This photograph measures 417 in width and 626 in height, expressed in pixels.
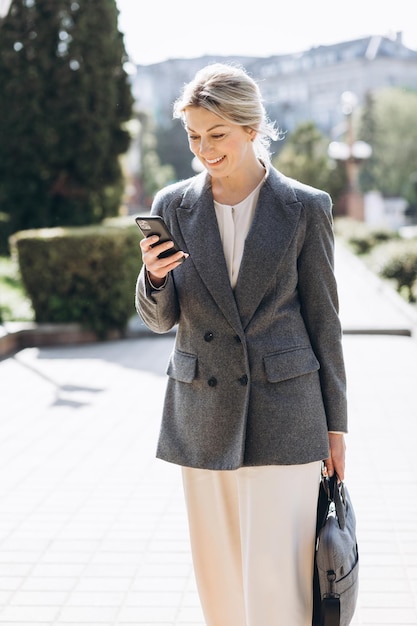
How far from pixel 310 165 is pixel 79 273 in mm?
31988

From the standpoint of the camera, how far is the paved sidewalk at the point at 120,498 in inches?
146

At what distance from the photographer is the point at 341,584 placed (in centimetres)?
238

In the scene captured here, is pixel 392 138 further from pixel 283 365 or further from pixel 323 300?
pixel 283 365

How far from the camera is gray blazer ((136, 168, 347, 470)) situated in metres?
2.45

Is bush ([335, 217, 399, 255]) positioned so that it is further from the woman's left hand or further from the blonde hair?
the blonde hair

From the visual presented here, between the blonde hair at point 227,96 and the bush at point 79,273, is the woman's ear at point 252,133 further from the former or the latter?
the bush at point 79,273

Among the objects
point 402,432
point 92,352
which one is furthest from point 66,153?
point 402,432

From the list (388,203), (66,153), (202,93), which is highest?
(202,93)

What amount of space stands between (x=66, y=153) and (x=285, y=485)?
37.9ft

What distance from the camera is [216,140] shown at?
2.37 meters

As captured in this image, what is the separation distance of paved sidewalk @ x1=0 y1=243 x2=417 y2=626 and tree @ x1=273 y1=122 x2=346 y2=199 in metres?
32.3

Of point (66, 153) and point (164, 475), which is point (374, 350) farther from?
point (66, 153)

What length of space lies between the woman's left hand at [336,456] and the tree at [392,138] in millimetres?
55851

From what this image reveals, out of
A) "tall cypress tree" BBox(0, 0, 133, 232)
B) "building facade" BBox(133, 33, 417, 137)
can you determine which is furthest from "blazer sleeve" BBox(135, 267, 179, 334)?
"building facade" BBox(133, 33, 417, 137)
